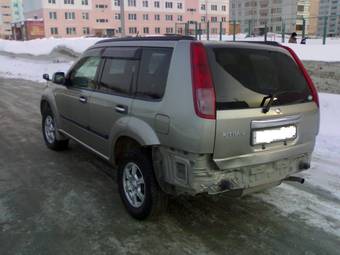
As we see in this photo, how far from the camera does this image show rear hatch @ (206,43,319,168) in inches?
127

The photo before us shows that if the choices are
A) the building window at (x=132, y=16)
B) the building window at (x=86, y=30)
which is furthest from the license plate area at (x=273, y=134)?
the building window at (x=132, y=16)

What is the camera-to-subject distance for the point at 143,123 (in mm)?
3619

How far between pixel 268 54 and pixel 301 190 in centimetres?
178

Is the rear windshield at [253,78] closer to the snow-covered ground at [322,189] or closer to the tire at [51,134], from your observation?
the snow-covered ground at [322,189]

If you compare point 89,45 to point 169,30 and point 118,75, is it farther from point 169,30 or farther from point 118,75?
point 169,30

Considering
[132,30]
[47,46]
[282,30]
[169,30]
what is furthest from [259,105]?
[169,30]

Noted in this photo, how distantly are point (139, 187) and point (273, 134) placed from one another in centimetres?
143

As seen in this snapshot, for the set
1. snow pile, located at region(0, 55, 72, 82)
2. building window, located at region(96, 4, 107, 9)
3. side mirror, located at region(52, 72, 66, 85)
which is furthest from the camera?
building window, located at region(96, 4, 107, 9)

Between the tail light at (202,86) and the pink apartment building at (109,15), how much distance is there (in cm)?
8559

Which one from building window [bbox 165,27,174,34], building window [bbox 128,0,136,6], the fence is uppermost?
building window [bbox 128,0,136,6]

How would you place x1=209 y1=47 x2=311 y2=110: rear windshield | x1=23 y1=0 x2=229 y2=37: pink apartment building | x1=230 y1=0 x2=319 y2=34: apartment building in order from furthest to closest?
x1=230 y1=0 x2=319 y2=34: apartment building → x1=23 y1=0 x2=229 y2=37: pink apartment building → x1=209 y1=47 x2=311 y2=110: rear windshield

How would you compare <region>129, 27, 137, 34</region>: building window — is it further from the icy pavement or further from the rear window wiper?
the rear window wiper

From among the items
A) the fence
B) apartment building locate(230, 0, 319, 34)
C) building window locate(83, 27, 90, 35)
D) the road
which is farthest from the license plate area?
apartment building locate(230, 0, 319, 34)

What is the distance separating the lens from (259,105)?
133 inches
